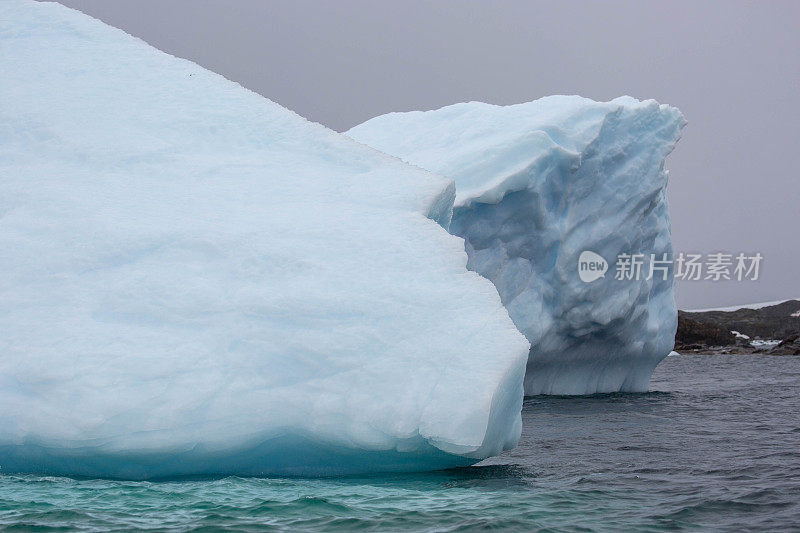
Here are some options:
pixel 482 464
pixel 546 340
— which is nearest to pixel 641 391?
pixel 546 340

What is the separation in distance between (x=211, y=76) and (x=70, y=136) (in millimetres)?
2110

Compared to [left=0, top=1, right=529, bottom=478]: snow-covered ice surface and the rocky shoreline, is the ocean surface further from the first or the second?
the rocky shoreline

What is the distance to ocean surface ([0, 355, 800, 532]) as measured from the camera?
4.72 m

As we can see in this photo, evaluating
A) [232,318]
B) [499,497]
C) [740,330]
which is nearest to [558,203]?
[232,318]

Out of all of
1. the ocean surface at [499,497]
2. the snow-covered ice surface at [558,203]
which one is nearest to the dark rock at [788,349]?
the snow-covered ice surface at [558,203]

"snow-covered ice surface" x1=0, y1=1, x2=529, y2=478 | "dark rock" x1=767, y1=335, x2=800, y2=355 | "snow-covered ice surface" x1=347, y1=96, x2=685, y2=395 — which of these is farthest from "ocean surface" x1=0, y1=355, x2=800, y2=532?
"dark rock" x1=767, y1=335, x2=800, y2=355

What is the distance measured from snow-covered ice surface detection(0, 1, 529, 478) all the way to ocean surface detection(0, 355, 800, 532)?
0.87 ft

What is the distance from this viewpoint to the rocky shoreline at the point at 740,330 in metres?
40.0

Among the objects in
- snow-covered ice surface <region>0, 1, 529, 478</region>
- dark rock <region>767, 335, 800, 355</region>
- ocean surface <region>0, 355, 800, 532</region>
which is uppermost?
dark rock <region>767, 335, 800, 355</region>

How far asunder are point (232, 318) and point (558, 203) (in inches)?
354

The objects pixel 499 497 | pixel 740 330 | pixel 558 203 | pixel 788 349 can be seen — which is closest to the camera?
pixel 499 497

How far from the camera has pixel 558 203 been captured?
14117 mm

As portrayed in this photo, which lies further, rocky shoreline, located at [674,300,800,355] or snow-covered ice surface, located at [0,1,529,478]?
rocky shoreline, located at [674,300,800,355]

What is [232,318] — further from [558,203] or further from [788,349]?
[788,349]
